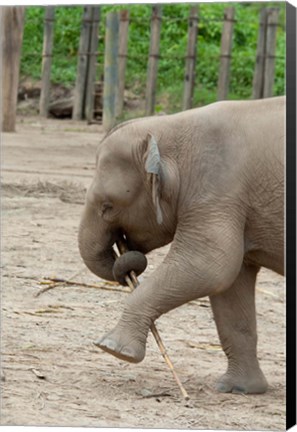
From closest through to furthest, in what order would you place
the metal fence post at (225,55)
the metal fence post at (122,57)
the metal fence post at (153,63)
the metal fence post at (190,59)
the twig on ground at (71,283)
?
the twig on ground at (71,283)
the metal fence post at (225,55)
the metal fence post at (153,63)
the metal fence post at (190,59)
the metal fence post at (122,57)

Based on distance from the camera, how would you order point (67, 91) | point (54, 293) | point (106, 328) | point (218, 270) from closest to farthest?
point (218, 270)
point (106, 328)
point (54, 293)
point (67, 91)

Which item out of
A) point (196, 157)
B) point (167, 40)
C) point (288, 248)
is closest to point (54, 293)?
point (196, 157)

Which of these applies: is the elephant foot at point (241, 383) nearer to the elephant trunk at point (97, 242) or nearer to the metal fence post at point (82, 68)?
the elephant trunk at point (97, 242)

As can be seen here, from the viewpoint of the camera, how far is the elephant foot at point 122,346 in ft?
12.8

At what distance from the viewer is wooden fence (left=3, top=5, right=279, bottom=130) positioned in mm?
10375

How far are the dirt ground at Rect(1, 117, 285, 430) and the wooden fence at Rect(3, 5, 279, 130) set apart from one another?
2908mm

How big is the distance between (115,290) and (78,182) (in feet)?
9.87

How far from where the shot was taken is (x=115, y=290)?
5.69m

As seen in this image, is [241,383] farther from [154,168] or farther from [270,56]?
[270,56]

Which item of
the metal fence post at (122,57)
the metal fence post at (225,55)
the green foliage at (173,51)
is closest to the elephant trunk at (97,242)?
the metal fence post at (225,55)

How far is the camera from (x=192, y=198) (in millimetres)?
4020

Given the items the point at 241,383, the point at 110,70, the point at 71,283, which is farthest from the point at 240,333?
the point at 110,70

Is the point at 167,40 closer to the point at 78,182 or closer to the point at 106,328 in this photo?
the point at 78,182

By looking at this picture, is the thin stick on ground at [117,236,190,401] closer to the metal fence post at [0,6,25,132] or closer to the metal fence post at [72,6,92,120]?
the metal fence post at [0,6,25,132]
